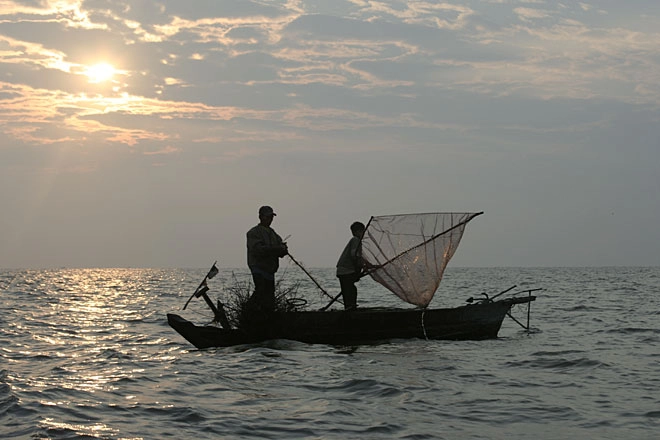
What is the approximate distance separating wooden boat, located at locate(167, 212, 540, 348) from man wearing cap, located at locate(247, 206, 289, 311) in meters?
0.40

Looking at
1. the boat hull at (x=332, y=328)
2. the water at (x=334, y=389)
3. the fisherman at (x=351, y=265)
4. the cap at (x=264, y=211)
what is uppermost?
the cap at (x=264, y=211)

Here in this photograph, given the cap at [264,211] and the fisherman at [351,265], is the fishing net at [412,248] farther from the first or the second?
the cap at [264,211]

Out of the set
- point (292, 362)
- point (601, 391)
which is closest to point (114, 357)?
point (292, 362)

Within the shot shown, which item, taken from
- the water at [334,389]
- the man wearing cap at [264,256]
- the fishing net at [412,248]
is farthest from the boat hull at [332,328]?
the fishing net at [412,248]

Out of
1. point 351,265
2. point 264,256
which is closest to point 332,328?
point 351,265

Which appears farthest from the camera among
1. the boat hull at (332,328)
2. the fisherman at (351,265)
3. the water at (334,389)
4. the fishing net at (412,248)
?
the fisherman at (351,265)

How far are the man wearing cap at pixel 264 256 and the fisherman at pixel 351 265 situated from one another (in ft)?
5.25

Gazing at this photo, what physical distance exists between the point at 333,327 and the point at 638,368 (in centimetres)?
574

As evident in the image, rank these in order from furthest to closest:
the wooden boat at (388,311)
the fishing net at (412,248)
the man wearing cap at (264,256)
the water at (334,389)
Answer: the fishing net at (412,248), the wooden boat at (388,311), the man wearing cap at (264,256), the water at (334,389)

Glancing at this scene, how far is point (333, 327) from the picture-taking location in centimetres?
1603

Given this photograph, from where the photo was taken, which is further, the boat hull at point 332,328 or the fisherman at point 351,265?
the fisherman at point 351,265

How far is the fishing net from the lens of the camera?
16.4 meters

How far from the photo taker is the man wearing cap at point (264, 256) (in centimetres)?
1534

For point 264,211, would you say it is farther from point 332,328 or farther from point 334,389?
point 334,389
